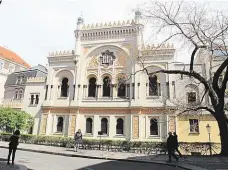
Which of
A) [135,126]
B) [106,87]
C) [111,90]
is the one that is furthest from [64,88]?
[135,126]

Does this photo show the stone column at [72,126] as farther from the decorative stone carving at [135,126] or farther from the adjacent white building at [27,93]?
the decorative stone carving at [135,126]

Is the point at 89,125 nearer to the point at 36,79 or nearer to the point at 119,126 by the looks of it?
the point at 119,126

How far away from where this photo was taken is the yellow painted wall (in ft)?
82.3

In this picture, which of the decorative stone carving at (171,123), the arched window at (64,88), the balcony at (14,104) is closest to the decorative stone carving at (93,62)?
the arched window at (64,88)

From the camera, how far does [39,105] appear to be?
104 feet

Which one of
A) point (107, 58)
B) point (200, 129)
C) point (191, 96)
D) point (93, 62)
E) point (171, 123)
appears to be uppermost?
point (107, 58)

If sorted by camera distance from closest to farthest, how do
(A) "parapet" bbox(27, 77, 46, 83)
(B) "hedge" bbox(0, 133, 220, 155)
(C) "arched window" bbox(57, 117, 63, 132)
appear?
(B) "hedge" bbox(0, 133, 220, 155)
(C) "arched window" bbox(57, 117, 63, 132)
(A) "parapet" bbox(27, 77, 46, 83)

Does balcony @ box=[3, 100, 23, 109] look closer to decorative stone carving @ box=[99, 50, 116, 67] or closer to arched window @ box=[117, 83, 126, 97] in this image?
decorative stone carving @ box=[99, 50, 116, 67]

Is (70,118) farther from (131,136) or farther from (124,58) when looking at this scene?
(124,58)

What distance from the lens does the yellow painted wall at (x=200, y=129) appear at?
82.3 ft

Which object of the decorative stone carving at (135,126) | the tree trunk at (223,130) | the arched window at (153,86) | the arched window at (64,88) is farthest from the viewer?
the arched window at (64,88)

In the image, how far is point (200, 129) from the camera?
25.5m

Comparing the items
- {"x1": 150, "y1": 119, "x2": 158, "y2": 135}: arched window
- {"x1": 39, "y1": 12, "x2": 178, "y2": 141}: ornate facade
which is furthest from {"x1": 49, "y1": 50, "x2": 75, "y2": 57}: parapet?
{"x1": 150, "y1": 119, "x2": 158, "y2": 135}: arched window

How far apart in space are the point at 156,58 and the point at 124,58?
4353mm
